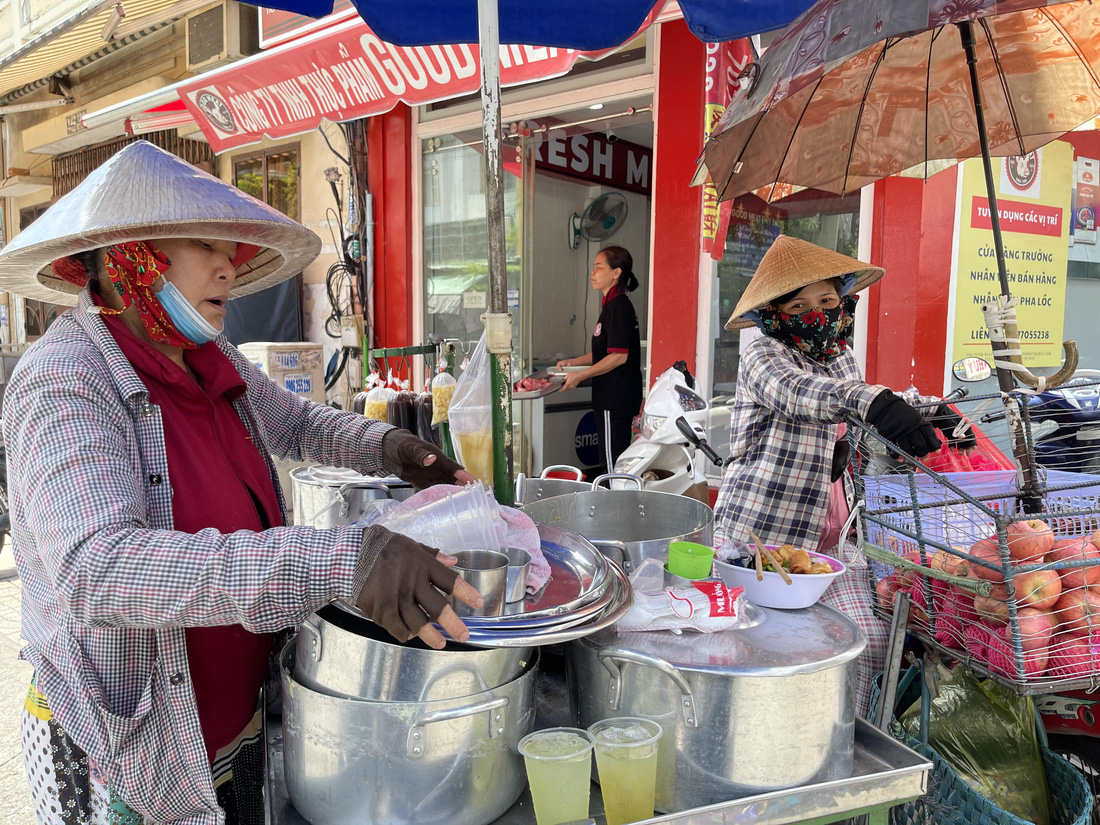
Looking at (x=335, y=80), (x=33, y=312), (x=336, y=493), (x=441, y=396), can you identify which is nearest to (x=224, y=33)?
(x=335, y=80)

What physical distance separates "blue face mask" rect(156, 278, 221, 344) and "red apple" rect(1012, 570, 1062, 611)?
170cm

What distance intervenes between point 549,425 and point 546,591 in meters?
5.14

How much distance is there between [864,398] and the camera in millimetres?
1889

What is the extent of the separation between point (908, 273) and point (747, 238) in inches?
40.5

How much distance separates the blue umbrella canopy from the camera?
98.4 inches

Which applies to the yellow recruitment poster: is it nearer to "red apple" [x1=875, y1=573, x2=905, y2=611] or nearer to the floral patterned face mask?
the floral patterned face mask

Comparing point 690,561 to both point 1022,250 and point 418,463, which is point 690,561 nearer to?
point 418,463

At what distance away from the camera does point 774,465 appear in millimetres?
2615

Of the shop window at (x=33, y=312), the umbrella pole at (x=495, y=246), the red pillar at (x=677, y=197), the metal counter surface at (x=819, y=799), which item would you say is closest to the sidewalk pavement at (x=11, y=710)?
the metal counter surface at (x=819, y=799)

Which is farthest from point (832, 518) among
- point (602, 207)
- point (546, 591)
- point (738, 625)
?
point (602, 207)

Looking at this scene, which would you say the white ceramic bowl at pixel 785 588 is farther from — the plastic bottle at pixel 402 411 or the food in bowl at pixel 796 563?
the plastic bottle at pixel 402 411

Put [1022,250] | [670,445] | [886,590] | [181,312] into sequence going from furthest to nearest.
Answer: [1022,250], [670,445], [886,590], [181,312]

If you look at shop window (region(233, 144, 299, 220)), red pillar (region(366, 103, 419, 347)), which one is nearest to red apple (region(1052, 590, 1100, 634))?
red pillar (region(366, 103, 419, 347))

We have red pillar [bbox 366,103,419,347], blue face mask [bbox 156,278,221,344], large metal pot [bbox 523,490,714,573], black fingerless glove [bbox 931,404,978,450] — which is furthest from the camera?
red pillar [bbox 366,103,419,347]
